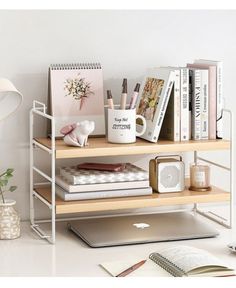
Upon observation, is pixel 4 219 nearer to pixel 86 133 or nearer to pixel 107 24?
pixel 86 133

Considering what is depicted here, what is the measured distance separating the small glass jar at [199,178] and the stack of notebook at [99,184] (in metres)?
0.17

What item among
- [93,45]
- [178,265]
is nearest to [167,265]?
[178,265]

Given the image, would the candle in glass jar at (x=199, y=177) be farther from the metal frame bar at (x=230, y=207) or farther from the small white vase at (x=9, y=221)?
the small white vase at (x=9, y=221)

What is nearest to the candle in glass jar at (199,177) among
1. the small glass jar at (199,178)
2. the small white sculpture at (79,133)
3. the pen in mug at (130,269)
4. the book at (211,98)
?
the small glass jar at (199,178)

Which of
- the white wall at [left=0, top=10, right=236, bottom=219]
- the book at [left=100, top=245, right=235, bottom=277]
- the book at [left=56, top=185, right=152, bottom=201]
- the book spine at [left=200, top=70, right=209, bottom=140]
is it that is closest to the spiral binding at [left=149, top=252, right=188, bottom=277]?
the book at [left=100, top=245, right=235, bottom=277]

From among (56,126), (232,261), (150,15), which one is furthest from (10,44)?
(232,261)

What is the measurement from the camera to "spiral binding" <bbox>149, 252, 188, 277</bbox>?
2061mm

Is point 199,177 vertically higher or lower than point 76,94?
lower

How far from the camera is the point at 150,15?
2.73m

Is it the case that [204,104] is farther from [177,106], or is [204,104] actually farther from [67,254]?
[67,254]

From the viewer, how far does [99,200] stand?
2.45 metres

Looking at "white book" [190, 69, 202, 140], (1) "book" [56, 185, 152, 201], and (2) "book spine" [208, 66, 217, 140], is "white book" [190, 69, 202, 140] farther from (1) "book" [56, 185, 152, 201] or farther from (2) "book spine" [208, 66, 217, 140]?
(1) "book" [56, 185, 152, 201]

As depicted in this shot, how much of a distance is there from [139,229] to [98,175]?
0.71 feet

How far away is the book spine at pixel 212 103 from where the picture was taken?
2.58 metres
